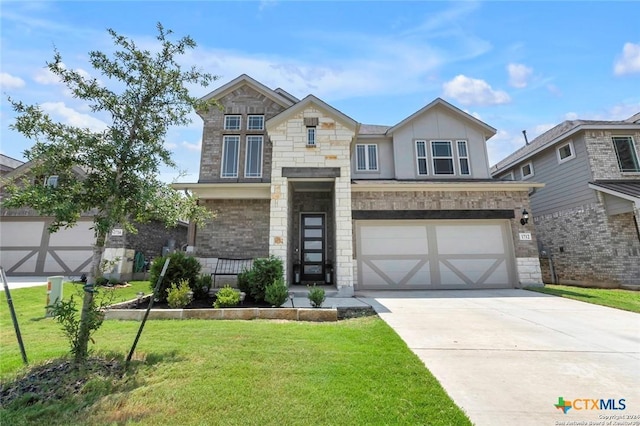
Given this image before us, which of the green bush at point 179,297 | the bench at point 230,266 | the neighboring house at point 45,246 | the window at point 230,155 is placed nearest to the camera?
the green bush at point 179,297

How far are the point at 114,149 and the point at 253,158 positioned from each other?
8.22 metres

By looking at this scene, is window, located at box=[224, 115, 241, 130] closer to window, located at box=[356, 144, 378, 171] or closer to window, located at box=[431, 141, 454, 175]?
window, located at box=[356, 144, 378, 171]

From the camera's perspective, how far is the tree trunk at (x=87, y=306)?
340 centimetres

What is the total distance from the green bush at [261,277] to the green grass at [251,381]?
2412mm

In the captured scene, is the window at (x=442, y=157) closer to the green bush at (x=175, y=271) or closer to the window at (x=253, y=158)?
the window at (x=253, y=158)

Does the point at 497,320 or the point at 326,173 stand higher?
the point at 326,173

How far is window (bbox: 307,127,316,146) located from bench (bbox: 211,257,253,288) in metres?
4.83

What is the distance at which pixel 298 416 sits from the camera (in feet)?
7.68

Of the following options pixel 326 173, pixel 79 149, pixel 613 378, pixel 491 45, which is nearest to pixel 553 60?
pixel 491 45

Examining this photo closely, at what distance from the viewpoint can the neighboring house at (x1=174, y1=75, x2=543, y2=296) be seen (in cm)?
927

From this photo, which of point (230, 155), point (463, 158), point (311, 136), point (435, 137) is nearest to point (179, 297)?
point (311, 136)

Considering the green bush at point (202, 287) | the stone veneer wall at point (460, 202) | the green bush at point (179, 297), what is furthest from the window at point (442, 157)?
the green bush at point (179, 297)

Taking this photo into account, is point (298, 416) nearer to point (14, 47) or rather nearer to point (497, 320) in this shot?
point (497, 320)

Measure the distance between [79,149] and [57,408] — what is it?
294cm
